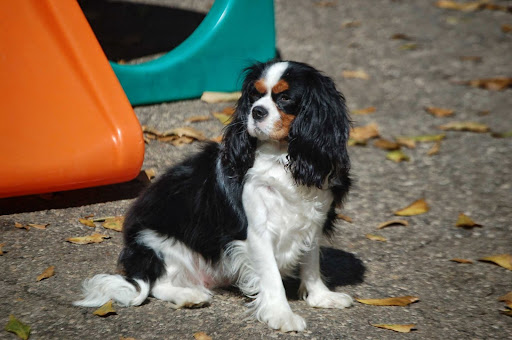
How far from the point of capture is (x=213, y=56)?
531 centimetres

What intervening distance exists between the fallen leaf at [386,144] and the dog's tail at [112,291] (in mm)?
2675

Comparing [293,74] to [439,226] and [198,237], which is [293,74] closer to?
[198,237]

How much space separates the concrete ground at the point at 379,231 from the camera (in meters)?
3.00

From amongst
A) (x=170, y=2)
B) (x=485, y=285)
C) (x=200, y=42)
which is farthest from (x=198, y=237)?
(x=170, y=2)

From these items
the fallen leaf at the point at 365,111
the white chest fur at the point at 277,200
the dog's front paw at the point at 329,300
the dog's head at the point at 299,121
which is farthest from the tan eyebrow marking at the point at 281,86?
the fallen leaf at the point at 365,111

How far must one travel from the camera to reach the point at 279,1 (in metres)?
8.16

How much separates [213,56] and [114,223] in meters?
1.97

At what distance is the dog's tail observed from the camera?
9.96ft

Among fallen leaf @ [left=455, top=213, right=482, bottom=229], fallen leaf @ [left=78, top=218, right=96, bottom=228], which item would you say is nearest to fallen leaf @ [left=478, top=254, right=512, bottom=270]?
fallen leaf @ [left=455, top=213, right=482, bottom=229]

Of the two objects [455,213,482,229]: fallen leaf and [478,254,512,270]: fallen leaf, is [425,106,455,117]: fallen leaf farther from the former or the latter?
[478,254,512,270]: fallen leaf

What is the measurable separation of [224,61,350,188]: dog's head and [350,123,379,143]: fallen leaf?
2263 millimetres

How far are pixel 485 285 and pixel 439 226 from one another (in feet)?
2.44

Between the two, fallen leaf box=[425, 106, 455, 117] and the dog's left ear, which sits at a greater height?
the dog's left ear

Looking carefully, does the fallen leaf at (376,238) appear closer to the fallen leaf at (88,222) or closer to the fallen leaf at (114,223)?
the fallen leaf at (114,223)
